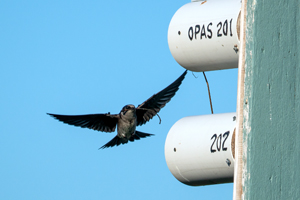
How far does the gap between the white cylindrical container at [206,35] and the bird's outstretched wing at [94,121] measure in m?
2.23

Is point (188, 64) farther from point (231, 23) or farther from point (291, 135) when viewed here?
point (291, 135)

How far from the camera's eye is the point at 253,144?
137 centimetres

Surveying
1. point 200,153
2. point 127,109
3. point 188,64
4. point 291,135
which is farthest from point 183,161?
point 127,109

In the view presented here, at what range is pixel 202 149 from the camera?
7.45 feet

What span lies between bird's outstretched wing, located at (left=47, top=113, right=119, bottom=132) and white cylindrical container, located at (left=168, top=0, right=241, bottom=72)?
223 cm

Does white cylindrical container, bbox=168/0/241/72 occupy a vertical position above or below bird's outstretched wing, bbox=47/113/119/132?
above

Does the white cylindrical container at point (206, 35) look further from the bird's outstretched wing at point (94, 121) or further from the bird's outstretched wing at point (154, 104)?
the bird's outstretched wing at point (94, 121)

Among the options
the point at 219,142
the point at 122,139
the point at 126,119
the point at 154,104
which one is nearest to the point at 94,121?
the point at 126,119

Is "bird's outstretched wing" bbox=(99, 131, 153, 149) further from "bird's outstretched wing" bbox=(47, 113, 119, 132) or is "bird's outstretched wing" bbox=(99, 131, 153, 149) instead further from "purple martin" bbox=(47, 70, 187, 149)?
"bird's outstretched wing" bbox=(47, 113, 119, 132)

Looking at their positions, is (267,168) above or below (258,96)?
below

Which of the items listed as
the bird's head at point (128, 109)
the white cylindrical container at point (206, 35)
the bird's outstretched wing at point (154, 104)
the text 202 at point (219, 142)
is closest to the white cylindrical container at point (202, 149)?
the text 202 at point (219, 142)

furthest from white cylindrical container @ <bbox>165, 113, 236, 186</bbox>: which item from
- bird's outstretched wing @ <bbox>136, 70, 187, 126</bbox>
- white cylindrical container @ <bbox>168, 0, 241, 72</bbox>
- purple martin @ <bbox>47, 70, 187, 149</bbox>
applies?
purple martin @ <bbox>47, 70, 187, 149</bbox>

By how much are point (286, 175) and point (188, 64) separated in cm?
110

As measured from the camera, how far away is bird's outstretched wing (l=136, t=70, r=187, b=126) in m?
4.70
